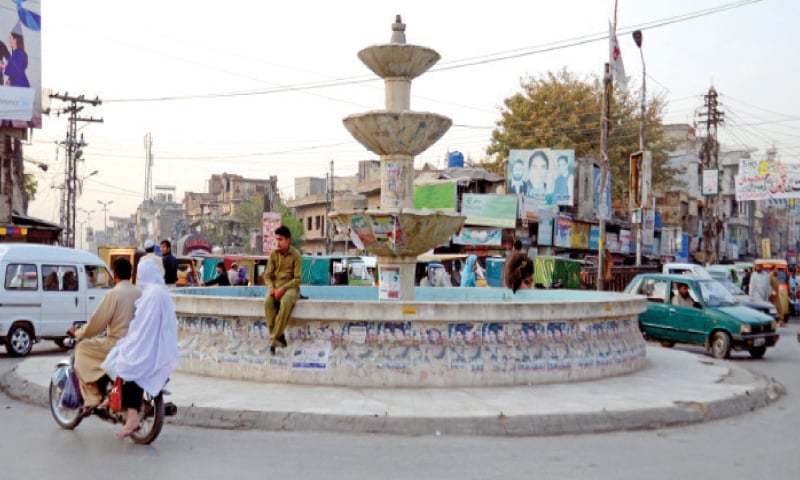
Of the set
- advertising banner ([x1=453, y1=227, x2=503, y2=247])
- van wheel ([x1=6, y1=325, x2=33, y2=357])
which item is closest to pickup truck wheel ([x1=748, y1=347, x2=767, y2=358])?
van wheel ([x1=6, y1=325, x2=33, y2=357])

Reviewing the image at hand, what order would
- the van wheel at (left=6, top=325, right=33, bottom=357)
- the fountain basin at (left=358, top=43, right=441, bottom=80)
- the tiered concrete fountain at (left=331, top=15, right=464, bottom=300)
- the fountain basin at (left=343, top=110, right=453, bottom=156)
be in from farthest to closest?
the van wheel at (left=6, top=325, right=33, bottom=357) < the fountain basin at (left=358, top=43, right=441, bottom=80) < the fountain basin at (left=343, top=110, right=453, bottom=156) < the tiered concrete fountain at (left=331, top=15, right=464, bottom=300)

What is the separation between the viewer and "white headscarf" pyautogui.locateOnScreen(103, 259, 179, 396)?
7.15 m

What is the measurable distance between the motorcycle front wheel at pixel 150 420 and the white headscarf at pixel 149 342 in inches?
6.5

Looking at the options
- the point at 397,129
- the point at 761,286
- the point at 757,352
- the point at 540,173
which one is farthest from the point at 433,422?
the point at 540,173

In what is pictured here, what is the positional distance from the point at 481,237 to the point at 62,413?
1357 inches

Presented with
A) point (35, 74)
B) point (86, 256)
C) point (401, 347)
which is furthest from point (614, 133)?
point (401, 347)

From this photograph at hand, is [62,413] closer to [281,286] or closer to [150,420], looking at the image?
[150,420]

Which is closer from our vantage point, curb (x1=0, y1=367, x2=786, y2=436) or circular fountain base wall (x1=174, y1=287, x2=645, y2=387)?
curb (x1=0, y1=367, x2=786, y2=436)

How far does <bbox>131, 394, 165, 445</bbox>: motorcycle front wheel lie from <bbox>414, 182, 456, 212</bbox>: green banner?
3385 centimetres

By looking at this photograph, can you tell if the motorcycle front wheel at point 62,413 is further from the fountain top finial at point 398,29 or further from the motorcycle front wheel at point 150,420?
the fountain top finial at point 398,29

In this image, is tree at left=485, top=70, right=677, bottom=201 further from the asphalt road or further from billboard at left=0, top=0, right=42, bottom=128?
the asphalt road

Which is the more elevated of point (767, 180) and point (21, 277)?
point (767, 180)

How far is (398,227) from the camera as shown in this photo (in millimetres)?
12336

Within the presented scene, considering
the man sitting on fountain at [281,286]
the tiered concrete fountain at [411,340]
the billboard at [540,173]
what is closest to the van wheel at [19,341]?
the tiered concrete fountain at [411,340]
